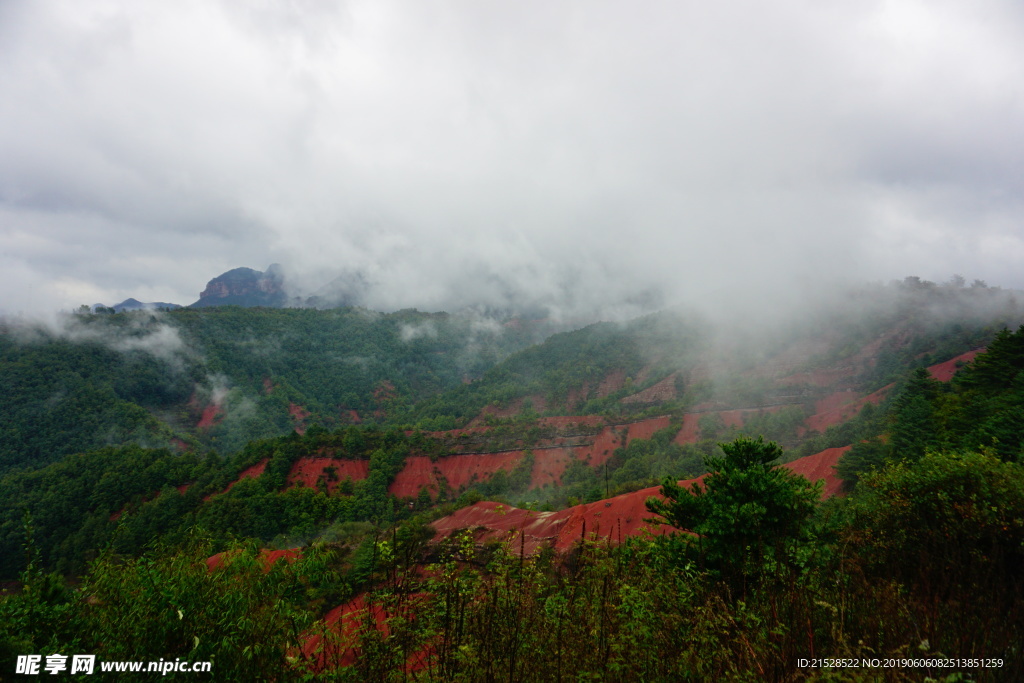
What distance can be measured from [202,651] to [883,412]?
64564 millimetres

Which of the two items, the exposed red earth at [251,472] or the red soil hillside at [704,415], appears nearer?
the exposed red earth at [251,472]

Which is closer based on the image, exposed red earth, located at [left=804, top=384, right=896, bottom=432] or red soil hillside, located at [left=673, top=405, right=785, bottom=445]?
exposed red earth, located at [left=804, top=384, right=896, bottom=432]

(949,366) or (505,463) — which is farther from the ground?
(949,366)

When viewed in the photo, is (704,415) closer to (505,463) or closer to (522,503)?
(505,463)

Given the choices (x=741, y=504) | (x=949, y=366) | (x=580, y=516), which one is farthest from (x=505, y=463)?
(x=949, y=366)

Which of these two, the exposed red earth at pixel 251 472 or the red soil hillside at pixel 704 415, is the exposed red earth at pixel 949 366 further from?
the exposed red earth at pixel 251 472

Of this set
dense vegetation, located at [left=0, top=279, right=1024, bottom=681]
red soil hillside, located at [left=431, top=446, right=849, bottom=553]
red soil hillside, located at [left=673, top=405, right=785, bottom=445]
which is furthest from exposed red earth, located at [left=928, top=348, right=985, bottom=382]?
red soil hillside, located at [left=431, top=446, right=849, bottom=553]

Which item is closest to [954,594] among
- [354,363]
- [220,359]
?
[220,359]

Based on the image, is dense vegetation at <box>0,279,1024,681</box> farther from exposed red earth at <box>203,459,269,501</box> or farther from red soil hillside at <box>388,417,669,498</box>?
red soil hillside at <box>388,417,669,498</box>

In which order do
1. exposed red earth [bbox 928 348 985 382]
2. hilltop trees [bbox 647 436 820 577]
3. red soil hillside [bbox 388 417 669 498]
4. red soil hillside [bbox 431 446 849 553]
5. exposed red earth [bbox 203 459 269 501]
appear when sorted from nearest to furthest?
hilltop trees [bbox 647 436 820 577]
red soil hillside [bbox 431 446 849 553]
exposed red earth [bbox 203 459 269 501]
red soil hillside [bbox 388 417 669 498]
exposed red earth [bbox 928 348 985 382]

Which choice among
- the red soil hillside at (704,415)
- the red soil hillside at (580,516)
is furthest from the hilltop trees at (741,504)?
the red soil hillside at (704,415)

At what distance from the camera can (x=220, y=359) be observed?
480 feet

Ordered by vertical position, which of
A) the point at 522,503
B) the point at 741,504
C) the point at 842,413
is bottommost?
the point at 522,503

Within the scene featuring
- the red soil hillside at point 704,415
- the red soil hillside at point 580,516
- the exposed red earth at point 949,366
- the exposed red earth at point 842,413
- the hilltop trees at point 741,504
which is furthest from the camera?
the red soil hillside at point 704,415
